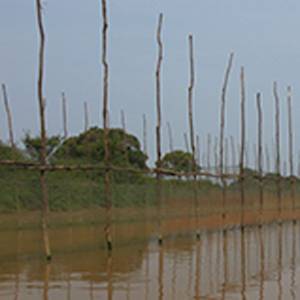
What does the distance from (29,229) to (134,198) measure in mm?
5047

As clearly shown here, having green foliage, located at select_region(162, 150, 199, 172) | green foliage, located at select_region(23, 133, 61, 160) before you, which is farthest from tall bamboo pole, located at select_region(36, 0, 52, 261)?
green foliage, located at select_region(162, 150, 199, 172)

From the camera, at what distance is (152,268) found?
1123 centimetres

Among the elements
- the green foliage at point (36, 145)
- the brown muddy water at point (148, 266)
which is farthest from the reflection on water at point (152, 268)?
the green foliage at point (36, 145)

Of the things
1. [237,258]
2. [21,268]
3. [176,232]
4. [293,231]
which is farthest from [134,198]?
[21,268]

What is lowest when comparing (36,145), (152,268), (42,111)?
(152,268)

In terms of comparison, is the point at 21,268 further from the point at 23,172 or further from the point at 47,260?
the point at 23,172

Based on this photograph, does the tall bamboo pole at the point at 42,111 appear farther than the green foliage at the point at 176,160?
No

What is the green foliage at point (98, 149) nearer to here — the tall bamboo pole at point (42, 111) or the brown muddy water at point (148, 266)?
the brown muddy water at point (148, 266)

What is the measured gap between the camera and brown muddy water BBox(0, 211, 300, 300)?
28.7ft

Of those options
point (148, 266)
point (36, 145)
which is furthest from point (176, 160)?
point (148, 266)

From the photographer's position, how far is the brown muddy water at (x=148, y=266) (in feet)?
28.7

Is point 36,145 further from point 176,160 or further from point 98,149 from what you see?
point 176,160

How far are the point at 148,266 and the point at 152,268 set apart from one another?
25 centimetres

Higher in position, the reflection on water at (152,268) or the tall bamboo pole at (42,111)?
the tall bamboo pole at (42,111)
